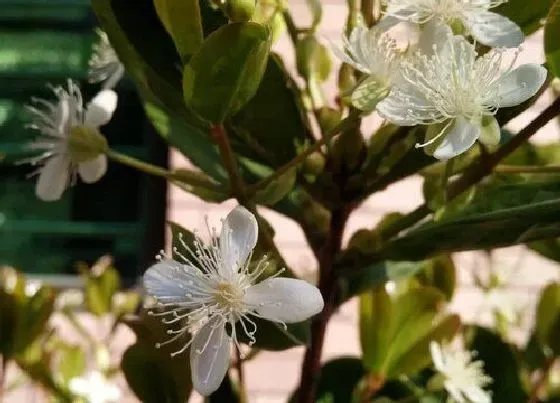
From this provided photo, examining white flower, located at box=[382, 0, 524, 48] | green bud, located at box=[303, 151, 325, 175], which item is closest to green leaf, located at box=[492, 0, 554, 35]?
white flower, located at box=[382, 0, 524, 48]

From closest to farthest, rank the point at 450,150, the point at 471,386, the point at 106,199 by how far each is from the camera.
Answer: the point at 450,150, the point at 471,386, the point at 106,199

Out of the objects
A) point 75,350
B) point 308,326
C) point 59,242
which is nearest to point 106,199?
point 59,242

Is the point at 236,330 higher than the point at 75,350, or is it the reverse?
the point at 236,330

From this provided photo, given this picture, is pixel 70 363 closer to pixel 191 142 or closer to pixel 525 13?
pixel 191 142

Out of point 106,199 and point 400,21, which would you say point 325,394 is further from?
point 106,199

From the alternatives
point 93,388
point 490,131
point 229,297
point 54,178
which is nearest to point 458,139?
point 490,131

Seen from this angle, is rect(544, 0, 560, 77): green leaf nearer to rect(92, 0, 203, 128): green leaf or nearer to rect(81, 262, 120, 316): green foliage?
rect(92, 0, 203, 128): green leaf
